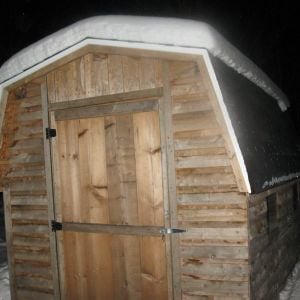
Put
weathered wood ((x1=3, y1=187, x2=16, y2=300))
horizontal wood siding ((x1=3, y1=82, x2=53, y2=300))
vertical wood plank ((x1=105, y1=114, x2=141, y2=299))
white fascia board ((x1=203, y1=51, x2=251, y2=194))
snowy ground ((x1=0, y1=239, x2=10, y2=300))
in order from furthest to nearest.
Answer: snowy ground ((x1=0, y1=239, x2=10, y2=300)) → weathered wood ((x1=3, y1=187, x2=16, y2=300)) → horizontal wood siding ((x1=3, y1=82, x2=53, y2=300)) → vertical wood plank ((x1=105, y1=114, x2=141, y2=299)) → white fascia board ((x1=203, y1=51, x2=251, y2=194))

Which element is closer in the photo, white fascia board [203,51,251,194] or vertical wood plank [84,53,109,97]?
white fascia board [203,51,251,194]

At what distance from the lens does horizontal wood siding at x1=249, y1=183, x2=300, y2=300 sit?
14.0 feet

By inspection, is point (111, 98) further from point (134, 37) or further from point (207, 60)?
point (207, 60)

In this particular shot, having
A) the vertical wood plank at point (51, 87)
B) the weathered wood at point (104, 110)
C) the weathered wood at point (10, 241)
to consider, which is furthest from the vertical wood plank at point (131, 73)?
the weathered wood at point (10, 241)

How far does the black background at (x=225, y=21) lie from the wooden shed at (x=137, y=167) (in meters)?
11.9

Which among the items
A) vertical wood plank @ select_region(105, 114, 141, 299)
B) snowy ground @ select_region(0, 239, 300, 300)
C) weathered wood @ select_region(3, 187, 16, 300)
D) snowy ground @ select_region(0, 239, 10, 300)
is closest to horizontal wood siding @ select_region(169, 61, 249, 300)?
vertical wood plank @ select_region(105, 114, 141, 299)

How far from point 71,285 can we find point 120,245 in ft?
3.42

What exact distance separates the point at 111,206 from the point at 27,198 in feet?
4.86

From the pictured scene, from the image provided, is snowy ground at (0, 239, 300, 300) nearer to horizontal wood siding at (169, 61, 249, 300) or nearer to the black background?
horizontal wood siding at (169, 61, 249, 300)

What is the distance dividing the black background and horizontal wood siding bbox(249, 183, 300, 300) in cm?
1116

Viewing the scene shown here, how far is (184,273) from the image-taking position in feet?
14.1

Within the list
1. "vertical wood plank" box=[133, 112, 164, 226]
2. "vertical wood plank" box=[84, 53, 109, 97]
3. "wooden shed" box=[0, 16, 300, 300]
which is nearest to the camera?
"wooden shed" box=[0, 16, 300, 300]

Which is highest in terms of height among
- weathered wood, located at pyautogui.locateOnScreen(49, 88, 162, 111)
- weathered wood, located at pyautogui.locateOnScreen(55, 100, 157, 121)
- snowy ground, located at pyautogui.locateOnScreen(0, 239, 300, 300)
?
weathered wood, located at pyautogui.locateOnScreen(49, 88, 162, 111)

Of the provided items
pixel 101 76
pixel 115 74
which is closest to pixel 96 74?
pixel 101 76
